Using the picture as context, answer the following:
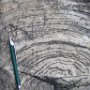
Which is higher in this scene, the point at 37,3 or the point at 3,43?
the point at 37,3

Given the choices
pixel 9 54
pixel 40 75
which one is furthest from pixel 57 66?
pixel 9 54

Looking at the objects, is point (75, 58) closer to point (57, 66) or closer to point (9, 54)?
point (57, 66)

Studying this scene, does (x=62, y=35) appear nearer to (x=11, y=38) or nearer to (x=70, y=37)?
(x=70, y=37)

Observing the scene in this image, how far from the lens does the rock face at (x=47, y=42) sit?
1.31m

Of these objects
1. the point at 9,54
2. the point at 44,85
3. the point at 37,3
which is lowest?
the point at 44,85

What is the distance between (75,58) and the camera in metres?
1.33

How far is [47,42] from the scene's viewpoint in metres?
1.32

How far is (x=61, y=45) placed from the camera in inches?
52.2

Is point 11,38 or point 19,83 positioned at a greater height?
point 11,38

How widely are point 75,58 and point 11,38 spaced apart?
0.22 m

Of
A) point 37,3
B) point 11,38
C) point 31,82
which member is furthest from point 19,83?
point 37,3

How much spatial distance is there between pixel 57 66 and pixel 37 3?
221mm

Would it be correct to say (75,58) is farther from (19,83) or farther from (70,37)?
(19,83)

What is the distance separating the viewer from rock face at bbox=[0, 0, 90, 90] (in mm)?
1313
